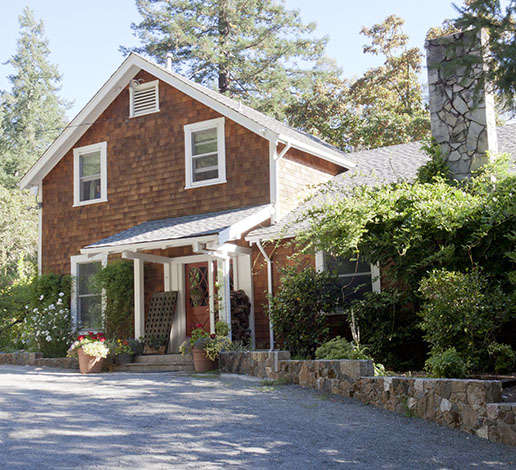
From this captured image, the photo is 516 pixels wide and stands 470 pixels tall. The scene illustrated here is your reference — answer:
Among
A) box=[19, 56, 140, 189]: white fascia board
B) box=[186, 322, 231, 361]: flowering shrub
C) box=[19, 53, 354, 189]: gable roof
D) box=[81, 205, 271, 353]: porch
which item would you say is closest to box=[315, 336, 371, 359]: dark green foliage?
box=[186, 322, 231, 361]: flowering shrub

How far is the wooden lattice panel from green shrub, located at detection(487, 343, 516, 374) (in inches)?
291

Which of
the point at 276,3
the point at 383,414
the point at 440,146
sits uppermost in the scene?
the point at 276,3

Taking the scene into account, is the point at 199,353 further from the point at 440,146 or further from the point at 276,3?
the point at 276,3

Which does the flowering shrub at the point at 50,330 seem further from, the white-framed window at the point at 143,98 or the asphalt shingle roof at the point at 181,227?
the white-framed window at the point at 143,98

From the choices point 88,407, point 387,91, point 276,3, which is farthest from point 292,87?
point 88,407

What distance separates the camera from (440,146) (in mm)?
11531

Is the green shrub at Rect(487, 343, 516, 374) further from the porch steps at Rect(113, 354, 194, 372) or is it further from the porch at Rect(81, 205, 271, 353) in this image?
the porch steps at Rect(113, 354, 194, 372)

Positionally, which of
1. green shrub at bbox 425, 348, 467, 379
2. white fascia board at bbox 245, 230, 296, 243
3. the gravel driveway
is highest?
white fascia board at bbox 245, 230, 296, 243

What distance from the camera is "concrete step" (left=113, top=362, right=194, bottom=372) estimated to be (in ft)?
39.4

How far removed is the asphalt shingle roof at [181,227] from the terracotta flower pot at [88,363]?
2311 millimetres

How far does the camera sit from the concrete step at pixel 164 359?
40.0ft

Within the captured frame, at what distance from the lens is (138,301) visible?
45.9 feet

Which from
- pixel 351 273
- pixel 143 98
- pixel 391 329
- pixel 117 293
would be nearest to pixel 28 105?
pixel 143 98

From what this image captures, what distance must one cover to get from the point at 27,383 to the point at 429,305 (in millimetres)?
6230
